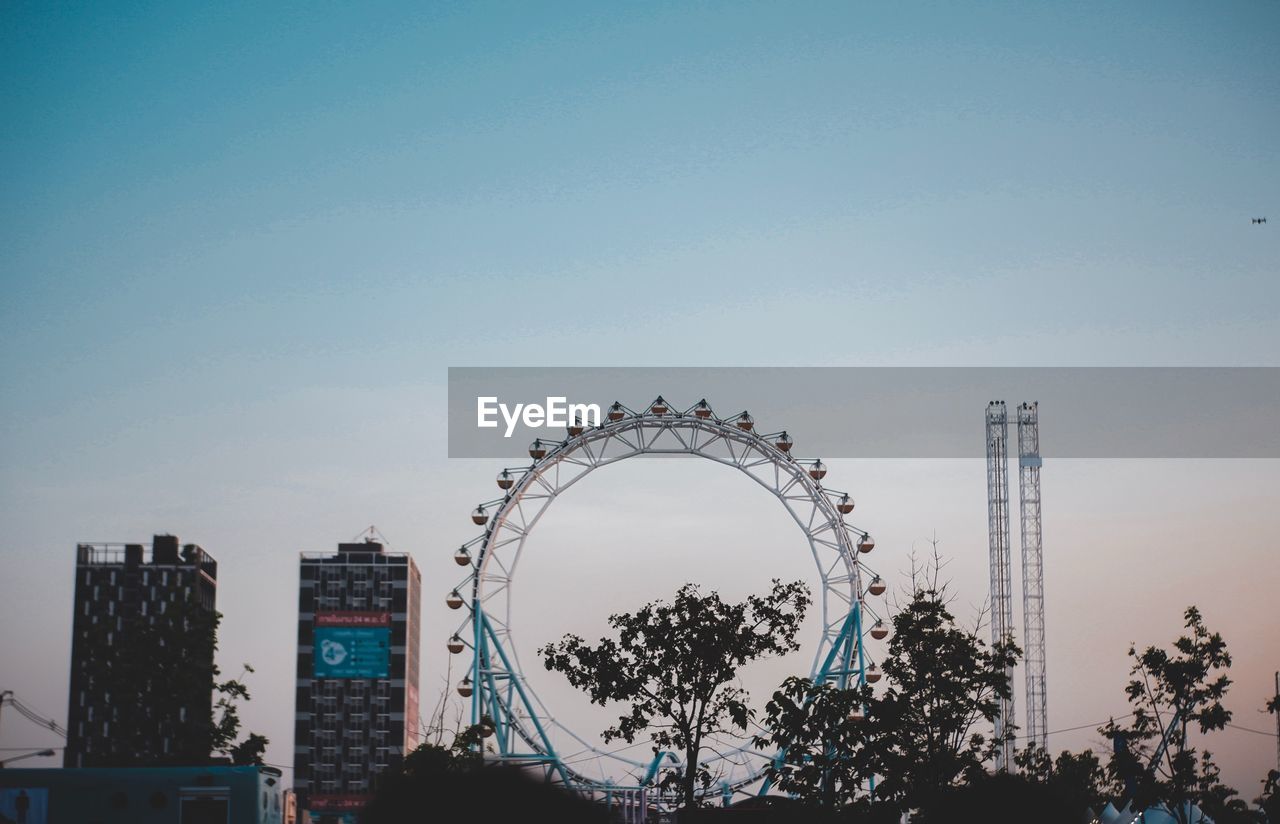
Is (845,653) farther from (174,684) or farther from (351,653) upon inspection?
(351,653)

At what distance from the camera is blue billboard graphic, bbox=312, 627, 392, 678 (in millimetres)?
160625

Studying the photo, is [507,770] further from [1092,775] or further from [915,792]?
[1092,775]

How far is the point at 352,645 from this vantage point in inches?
6378

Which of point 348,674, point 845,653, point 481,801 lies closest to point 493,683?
point 845,653

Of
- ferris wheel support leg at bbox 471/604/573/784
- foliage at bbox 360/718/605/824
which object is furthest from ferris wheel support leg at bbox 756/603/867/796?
foliage at bbox 360/718/605/824

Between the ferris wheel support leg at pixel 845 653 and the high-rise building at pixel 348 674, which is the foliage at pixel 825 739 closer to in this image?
the ferris wheel support leg at pixel 845 653

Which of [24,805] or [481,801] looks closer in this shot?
[481,801]

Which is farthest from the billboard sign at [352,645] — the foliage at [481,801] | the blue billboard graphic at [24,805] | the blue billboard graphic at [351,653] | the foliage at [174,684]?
the foliage at [481,801]

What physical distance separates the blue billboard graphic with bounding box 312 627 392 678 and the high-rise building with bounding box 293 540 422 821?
11 centimetres

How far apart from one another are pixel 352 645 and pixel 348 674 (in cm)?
327

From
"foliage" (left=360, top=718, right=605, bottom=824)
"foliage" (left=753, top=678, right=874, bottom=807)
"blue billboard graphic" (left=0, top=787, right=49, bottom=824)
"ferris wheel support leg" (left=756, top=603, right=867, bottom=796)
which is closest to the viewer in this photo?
"foliage" (left=360, top=718, right=605, bottom=824)

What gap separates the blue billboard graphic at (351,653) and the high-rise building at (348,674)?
0.36ft

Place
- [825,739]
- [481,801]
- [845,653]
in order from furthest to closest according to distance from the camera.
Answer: [845,653] < [825,739] < [481,801]

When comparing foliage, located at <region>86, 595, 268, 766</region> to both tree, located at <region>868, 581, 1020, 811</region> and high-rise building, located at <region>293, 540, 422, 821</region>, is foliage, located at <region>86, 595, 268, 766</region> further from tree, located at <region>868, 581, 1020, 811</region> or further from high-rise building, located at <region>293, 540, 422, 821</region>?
high-rise building, located at <region>293, 540, 422, 821</region>
